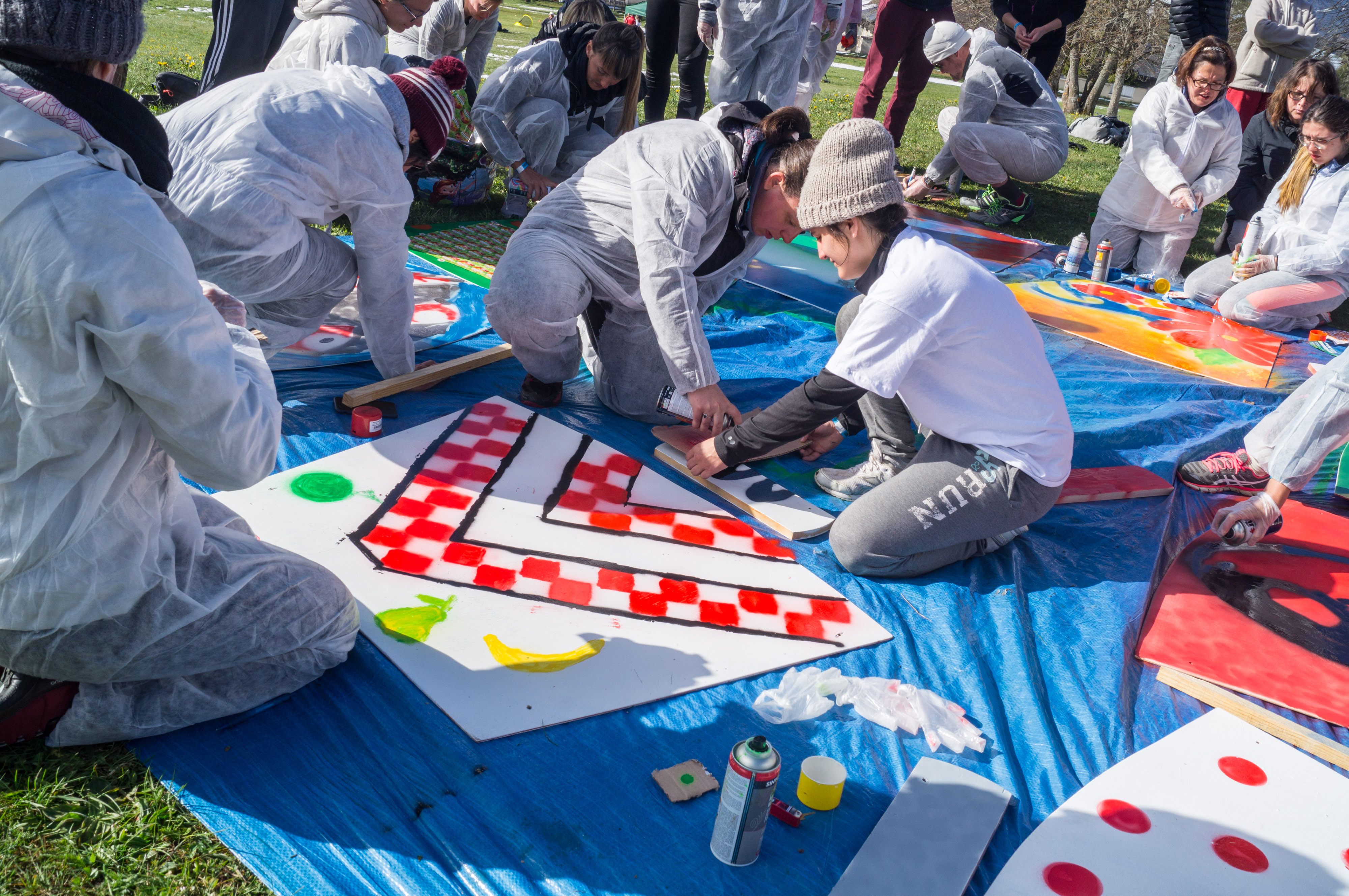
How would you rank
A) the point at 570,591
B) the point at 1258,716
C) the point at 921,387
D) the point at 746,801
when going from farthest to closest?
the point at 921,387 → the point at 570,591 → the point at 1258,716 → the point at 746,801

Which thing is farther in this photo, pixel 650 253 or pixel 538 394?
pixel 538 394

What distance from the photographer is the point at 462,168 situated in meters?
4.87

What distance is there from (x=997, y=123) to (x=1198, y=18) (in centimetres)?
163

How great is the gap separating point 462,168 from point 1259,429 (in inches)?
151

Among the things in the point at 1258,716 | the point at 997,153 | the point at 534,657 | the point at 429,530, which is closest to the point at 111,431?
the point at 534,657

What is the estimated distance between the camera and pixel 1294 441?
8.36 feet

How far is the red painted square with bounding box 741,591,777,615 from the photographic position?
7.41 ft

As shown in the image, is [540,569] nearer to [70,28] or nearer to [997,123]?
[70,28]

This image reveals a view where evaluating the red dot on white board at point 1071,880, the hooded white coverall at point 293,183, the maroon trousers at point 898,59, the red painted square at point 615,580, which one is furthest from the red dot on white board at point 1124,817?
the maroon trousers at point 898,59

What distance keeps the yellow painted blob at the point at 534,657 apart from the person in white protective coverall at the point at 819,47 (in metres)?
5.29

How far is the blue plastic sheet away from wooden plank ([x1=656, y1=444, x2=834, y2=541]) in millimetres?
80

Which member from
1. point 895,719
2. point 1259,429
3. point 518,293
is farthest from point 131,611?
A: point 1259,429

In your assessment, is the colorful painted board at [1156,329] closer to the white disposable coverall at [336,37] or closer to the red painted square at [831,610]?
the red painted square at [831,610]

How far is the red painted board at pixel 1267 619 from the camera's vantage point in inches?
86.6
